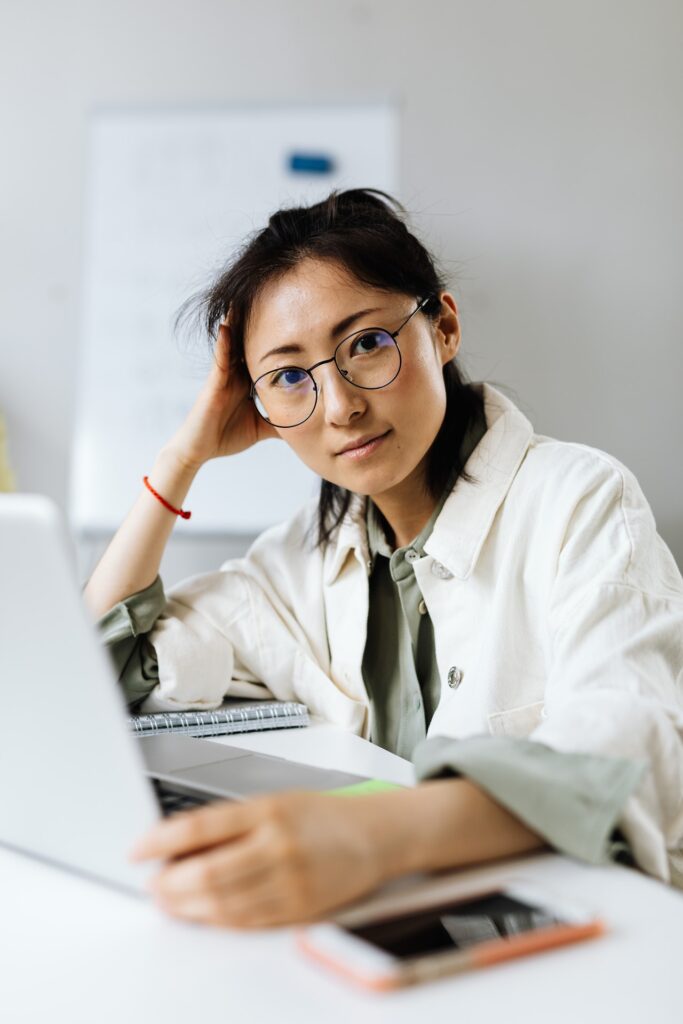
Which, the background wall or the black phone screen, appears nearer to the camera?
the black phone screen

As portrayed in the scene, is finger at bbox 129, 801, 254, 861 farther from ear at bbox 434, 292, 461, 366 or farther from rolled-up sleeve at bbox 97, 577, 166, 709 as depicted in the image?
ear at bbox 434, 292, 461, 366

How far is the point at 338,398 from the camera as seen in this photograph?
3.78ft

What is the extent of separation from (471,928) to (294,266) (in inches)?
34.1

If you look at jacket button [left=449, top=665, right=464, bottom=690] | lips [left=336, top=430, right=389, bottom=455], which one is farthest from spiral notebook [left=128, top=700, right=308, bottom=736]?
lips [left=336, top=430, right=389, bottom=455]

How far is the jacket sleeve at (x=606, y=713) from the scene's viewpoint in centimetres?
65

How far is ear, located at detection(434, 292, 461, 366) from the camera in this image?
1308 mm

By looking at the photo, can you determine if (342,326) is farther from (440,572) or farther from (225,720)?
(225,720)

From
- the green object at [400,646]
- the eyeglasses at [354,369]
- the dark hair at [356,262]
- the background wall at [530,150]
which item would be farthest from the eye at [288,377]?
the background wall at [530,150]

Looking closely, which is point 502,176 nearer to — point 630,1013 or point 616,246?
point 616,246

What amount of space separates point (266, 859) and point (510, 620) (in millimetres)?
570

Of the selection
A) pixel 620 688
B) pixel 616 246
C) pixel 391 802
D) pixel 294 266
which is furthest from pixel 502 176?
pixel 391 802

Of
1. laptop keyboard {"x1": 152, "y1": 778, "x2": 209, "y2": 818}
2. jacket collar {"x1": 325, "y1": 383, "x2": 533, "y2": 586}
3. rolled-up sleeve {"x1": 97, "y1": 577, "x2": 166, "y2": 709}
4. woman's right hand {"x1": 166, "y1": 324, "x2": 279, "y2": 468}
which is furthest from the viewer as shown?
woman's right hand {"x1": 166, "y1": 324, "x2": 279, "y2": 468}

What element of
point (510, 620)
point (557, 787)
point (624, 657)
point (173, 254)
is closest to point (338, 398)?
point (510, 620)

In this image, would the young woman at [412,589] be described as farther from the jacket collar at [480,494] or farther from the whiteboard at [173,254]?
the whiteboard at [173,254]
